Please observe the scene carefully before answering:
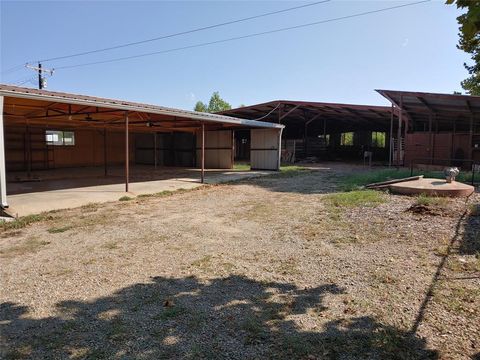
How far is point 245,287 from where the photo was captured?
3.94 metres

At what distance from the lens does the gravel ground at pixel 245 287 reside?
2.81 meters

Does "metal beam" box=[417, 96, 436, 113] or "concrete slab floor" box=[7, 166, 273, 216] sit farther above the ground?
"metal beam" box=[417, 96, 436, 113]

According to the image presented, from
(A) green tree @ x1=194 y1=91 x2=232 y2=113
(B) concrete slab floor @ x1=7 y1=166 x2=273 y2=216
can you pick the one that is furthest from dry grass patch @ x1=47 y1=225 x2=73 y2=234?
(A) green tree @ x1=194 y1=91 x2=232 y2=113

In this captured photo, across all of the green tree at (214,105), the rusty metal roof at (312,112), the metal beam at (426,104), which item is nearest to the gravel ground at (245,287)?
the metal beam at (426,104)

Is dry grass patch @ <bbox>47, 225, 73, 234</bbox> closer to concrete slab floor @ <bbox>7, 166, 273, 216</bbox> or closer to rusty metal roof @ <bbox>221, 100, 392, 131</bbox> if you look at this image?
Answer: concrete slab floor @ <bbox>7, 166, 273, 216</bbox>

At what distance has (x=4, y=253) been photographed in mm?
5207

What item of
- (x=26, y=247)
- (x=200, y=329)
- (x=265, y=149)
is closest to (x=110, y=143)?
(x=265, y=149)

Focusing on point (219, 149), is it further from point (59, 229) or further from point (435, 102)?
point (59, 229)

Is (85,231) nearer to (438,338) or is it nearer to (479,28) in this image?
(438,338)

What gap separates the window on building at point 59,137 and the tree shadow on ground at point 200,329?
60.8 ft

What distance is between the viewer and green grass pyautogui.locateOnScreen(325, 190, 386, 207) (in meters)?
8.70

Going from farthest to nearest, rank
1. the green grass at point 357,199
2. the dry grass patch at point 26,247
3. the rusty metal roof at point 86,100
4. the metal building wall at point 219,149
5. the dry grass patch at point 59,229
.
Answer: the metal building wall at point 219,149 < the green grass at point 357,199 < the rusty metal roof at point 86,100 < the dry grass patch at point 59,229 < the dry grass patch at point 26,247

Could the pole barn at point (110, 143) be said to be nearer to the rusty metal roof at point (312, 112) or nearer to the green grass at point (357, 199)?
the rusty metal roof at point (312, 112)

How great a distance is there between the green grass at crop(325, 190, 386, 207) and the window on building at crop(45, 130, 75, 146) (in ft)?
52.6
